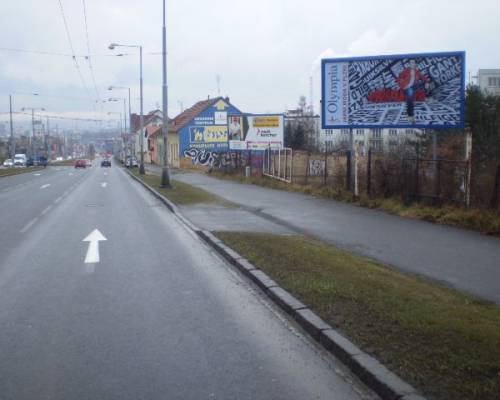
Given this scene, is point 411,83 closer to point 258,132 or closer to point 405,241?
point 405,241

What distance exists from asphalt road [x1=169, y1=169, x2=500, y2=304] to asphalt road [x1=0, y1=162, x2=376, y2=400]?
2730 mm

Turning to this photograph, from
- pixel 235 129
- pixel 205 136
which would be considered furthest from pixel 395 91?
pixel 205 136

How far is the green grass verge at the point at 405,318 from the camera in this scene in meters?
4.89

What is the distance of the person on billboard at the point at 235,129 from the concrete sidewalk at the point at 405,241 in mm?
20956

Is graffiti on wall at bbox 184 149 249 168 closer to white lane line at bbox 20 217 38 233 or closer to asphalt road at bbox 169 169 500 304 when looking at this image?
asphalt road at bbox 169 169 500 304

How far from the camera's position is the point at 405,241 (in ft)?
41.2

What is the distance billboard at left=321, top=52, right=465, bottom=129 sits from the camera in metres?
20.0

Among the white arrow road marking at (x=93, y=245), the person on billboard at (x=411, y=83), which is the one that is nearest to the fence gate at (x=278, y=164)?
the person on billboard at (x=411, y=83)

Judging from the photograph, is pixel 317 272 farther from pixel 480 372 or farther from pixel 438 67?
pixel 438 67

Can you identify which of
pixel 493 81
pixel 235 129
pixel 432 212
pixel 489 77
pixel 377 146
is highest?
pixel 489 77

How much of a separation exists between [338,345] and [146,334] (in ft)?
6.48

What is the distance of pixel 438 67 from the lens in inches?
789

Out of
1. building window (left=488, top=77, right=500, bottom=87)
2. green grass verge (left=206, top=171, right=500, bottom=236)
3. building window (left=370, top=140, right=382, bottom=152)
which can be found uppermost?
building window (left=488, top=77, right=500, bottom=87)

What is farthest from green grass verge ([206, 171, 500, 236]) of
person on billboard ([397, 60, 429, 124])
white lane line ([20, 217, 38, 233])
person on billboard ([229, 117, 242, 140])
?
person on billboard ([229, 117, 242, 140])
